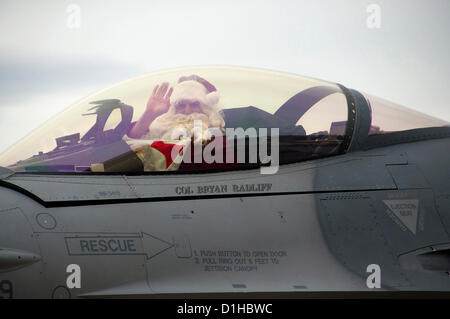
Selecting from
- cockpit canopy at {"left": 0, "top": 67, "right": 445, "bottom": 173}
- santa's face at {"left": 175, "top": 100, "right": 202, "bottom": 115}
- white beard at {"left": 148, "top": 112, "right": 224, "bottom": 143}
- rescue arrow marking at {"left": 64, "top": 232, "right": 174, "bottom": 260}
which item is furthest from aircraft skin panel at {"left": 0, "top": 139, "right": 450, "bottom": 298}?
santa's face at {"left": 175, "top": 100, "right": 202, "bottom": 115}

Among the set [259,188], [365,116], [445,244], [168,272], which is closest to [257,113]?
[259,188]

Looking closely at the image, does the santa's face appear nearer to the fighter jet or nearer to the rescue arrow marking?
the fighter jet

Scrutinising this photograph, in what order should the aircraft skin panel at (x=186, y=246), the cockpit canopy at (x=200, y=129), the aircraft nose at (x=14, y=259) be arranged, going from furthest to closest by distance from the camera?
the cockpit canopy at (x=200, y=129), the aircraft skin panel at (x=186, y=246), the aircraft nose at (x=14, y=259)

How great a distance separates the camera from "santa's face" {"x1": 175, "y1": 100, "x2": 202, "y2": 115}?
507 centimetres

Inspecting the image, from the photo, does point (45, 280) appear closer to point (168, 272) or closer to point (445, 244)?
point (168, 272)

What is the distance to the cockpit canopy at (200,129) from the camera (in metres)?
4.91

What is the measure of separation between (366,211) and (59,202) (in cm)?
252

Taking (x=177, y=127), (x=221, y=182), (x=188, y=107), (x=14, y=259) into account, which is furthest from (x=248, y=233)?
(x=14, y=259)

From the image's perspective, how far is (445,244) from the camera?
16.2ft

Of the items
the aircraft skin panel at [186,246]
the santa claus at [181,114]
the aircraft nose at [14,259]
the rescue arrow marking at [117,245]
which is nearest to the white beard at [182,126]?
the santa claus at [181,114]

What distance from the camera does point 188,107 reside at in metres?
5.09

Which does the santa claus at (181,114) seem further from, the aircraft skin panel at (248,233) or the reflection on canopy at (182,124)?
the aircraft skin panel at (248,233)

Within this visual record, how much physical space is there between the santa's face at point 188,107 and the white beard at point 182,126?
0.03 meters

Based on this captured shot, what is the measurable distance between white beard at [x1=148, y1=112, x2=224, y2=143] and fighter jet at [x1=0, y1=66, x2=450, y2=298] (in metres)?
0.01
